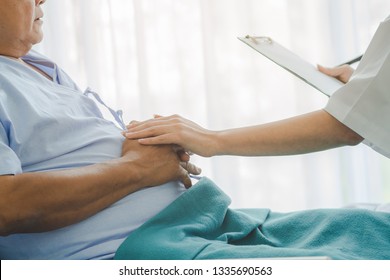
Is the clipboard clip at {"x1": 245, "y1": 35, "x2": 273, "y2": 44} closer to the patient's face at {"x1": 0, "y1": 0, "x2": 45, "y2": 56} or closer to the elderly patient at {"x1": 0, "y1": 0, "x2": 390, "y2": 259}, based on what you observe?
the elderly patient at {"x1": 0, "y1": 0, "x2": 390, "y2": 259}

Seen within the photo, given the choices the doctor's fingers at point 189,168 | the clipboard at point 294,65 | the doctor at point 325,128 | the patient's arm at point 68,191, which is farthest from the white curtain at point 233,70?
the patient's arm at point 68,191

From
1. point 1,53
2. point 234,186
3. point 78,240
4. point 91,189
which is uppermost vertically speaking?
point 1,53

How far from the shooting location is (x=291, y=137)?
1.38 metres

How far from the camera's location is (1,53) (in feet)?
4.73

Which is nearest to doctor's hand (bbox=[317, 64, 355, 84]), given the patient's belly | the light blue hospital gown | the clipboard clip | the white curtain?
the clipboard clip

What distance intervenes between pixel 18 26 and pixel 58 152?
320 mm

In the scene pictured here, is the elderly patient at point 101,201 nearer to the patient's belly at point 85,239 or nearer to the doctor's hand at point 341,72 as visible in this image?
the patient's belly at point 85,239

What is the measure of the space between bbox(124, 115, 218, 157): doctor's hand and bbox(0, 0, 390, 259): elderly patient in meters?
0.03

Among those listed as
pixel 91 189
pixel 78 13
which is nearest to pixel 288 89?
pixel 78 13

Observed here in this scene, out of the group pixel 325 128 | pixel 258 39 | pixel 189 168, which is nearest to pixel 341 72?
pixel 258 39

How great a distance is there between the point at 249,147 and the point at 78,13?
1.84 m

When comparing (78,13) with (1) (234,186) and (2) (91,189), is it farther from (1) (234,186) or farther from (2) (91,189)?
(2) (91,189)

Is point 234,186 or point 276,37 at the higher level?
point 276,37
